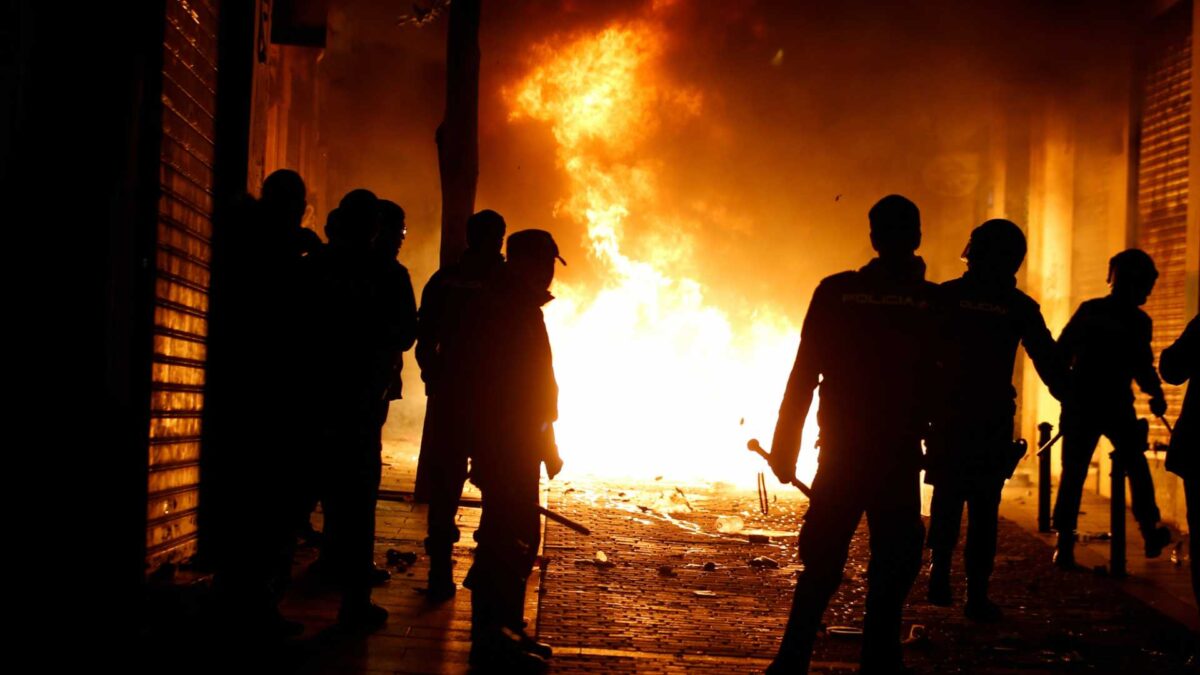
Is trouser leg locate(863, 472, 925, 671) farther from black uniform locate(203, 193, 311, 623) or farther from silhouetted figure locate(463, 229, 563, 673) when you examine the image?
black uniform locate(203, 193, 311, 623)

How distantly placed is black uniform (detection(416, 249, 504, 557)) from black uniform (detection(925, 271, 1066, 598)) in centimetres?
243

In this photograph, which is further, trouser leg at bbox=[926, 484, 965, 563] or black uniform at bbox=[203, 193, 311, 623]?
trouser leg at bbox=[926, 484, 965, 563]

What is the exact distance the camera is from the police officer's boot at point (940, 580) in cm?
556

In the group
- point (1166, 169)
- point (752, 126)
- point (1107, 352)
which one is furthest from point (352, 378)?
point (752, 126)

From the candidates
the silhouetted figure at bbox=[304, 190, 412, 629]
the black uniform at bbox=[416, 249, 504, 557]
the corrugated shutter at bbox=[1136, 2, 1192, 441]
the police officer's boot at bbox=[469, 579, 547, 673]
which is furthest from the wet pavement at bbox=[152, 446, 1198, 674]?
the corrugated shutter at bbox=[1136, 2, 1192, 441]

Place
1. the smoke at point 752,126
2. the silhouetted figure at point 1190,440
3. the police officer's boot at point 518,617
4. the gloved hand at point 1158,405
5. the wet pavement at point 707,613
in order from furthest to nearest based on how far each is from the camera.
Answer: the smoke at point 752,126 → the gloved hand at point 1158,405 → the silhouetted figure at point 1190,440 → the wet pavement at point 707,613 → the police officer's boot at point 518,617

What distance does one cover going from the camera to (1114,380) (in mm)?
6766

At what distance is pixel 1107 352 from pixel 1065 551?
1448 millimetres

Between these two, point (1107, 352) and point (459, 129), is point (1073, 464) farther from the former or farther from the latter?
point (459, 129)

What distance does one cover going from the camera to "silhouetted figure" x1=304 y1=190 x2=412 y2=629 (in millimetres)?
4508

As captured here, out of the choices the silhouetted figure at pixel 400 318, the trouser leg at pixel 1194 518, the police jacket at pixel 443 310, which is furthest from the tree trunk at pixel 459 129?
the trouser leg at pixel 1194 518

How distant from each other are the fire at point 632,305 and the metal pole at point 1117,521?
797 centimetres

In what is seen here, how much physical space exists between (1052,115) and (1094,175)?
55.0 inches

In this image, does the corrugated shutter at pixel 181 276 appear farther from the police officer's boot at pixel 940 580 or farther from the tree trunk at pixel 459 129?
the police officer's boot at pixel 940 580
